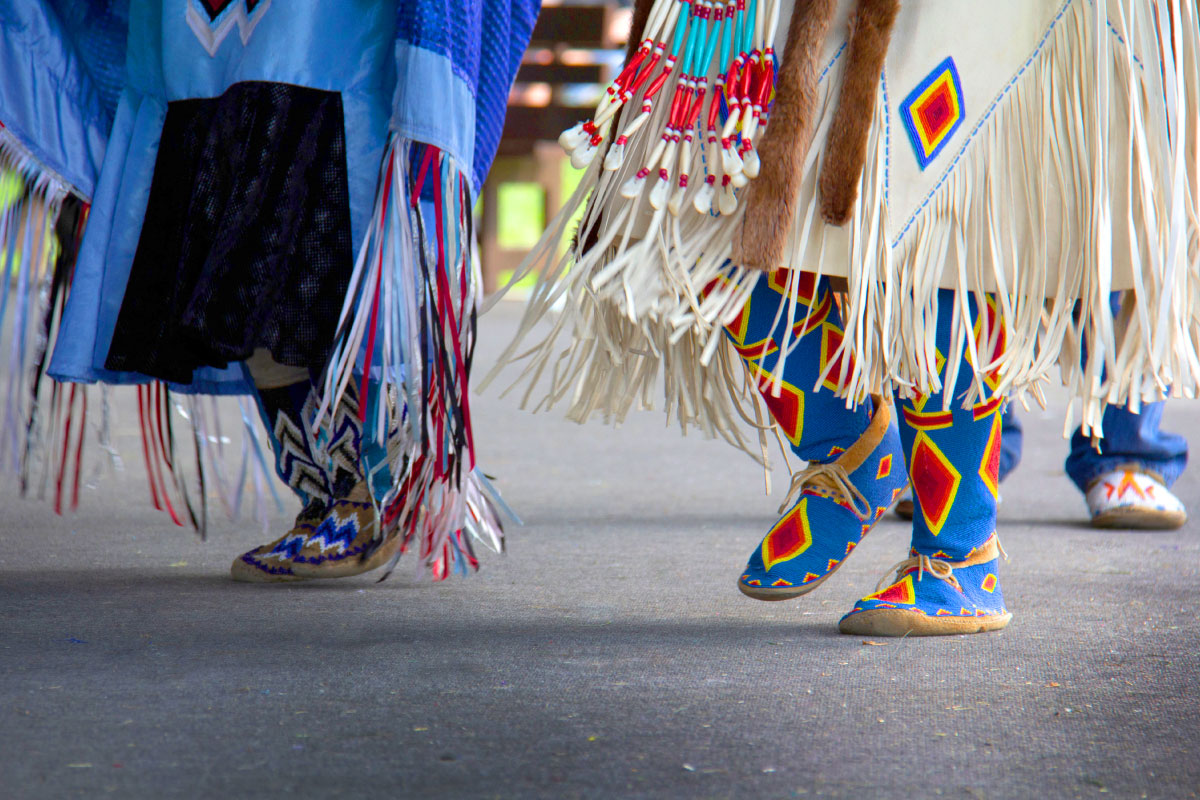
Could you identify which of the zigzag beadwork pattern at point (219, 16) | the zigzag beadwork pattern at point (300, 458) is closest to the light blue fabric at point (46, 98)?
the zigzag beadwork pattern at point (219, 16)

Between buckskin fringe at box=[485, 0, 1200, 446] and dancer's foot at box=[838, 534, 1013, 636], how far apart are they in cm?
19

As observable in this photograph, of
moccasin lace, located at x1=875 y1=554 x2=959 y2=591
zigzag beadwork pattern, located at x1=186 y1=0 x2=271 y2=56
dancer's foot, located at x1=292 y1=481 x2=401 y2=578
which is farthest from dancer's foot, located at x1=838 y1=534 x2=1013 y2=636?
zigzag beadwork pattern, located at x1=186 y1=0 x2=271 y2=56

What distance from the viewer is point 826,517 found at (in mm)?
1328

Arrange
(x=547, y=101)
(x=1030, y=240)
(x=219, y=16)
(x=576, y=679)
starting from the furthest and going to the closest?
(x=547, y=101) < (x=219, y=16) < (x=1030, y=240) < (x=576, y=679)

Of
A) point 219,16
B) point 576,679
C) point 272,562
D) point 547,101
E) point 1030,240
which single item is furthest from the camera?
point 547,101

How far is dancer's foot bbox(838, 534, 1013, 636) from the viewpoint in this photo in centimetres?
125

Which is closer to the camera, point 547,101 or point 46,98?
point 46,98

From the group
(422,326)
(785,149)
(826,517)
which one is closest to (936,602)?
(826,517)

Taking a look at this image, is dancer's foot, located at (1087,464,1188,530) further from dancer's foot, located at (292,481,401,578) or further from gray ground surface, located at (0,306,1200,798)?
dancer's foot, located at (292,481,401,578)

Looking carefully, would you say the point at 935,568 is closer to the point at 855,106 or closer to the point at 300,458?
the point at 855,106

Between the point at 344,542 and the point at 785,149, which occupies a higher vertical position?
the point at 785,149

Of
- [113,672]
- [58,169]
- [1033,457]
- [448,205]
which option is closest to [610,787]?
[113,672]

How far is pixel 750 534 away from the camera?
187cm

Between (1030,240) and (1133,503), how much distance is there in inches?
34.6
